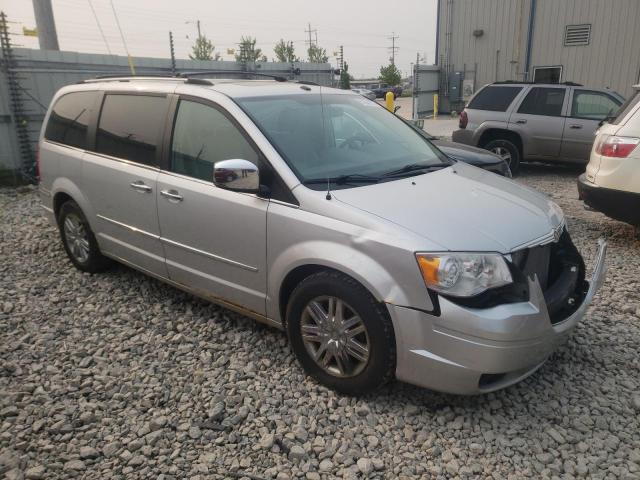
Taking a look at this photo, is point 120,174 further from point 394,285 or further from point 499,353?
point 499,353

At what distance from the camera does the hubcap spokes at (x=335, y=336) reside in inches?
113

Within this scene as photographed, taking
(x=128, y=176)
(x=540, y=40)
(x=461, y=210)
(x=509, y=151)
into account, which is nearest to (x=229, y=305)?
(x=128, y=176)

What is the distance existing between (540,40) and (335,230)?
18573 mm

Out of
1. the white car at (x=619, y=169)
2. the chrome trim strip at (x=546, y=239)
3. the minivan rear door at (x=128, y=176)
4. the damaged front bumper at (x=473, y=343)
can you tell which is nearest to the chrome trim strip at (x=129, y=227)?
the minivan rear door at (x=128, y=176)

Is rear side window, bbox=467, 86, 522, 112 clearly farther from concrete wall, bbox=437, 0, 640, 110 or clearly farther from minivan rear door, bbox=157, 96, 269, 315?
concrete wall, bbox=437, 0, 640, 110

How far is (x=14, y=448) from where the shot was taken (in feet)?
8.80

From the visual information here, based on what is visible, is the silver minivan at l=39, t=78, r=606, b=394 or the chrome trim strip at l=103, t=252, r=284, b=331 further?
the chrome trim strip at l=103, t=252, r=284, b=331

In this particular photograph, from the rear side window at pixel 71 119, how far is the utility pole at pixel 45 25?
704cm

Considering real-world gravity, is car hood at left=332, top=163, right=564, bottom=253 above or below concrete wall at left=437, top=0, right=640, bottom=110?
below

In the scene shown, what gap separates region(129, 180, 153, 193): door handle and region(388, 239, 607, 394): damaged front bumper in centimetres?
211

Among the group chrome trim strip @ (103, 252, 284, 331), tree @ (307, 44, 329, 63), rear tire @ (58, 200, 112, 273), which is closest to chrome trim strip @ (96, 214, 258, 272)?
chrome trim strip @ (103, 252, 284, 331)

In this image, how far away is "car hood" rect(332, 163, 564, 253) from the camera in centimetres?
269

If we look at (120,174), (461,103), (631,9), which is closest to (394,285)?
(120,174)

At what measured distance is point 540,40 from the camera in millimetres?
18281
